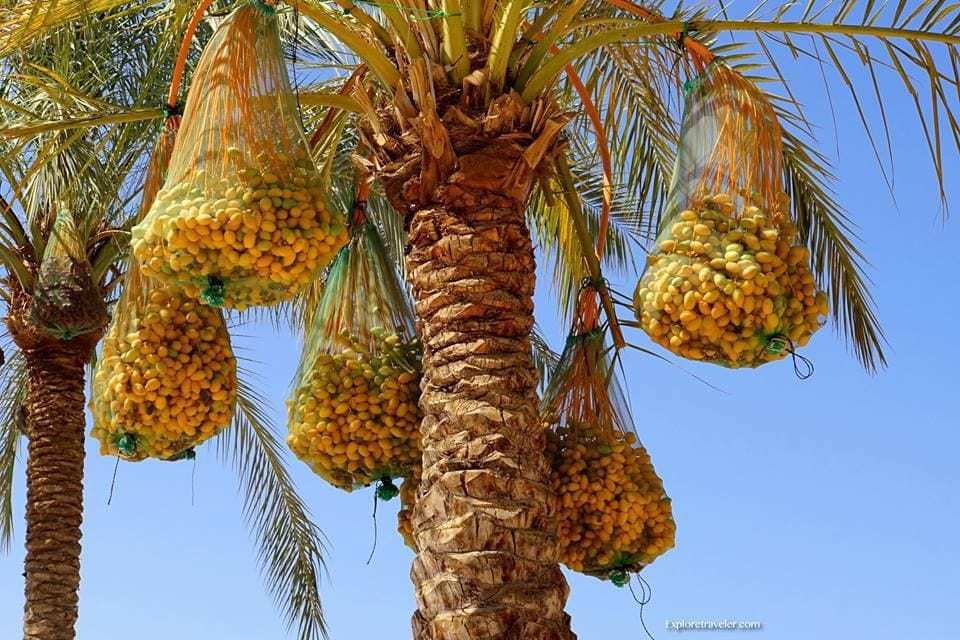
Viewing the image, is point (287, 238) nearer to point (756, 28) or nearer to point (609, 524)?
point (609, 524)

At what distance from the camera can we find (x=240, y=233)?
385 centimetres

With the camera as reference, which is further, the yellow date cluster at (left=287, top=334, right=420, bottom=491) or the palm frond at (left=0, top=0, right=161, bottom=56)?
the palm frond at (left=0, top=0, right=161, bottom=56)

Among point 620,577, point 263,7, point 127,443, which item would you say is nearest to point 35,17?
point 263,7

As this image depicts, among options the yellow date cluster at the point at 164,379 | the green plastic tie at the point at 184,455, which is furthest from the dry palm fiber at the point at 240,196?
the green plastic tie at the point at 184,455

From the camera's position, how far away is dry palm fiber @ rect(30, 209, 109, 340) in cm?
863

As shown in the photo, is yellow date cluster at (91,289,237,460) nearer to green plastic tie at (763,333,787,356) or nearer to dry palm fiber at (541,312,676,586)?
dry palm fiber at (541,312,676,586)

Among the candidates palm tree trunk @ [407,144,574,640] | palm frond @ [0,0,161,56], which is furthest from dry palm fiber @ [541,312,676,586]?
palm frond @ [0,0,161,56]

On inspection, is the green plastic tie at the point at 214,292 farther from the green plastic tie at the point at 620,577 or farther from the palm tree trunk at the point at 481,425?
the green plastic tie at the point at 620,577

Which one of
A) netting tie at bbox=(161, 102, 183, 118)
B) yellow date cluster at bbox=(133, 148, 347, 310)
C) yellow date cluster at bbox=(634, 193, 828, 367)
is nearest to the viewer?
yellow date cluster at bbox=(133, 148, 347, 310)

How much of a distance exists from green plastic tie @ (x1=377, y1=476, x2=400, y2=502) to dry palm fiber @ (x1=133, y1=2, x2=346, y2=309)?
898mm

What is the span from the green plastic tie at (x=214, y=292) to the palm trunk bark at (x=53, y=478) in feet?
16.8

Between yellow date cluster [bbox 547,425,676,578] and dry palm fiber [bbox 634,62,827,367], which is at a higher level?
dry palm fiber [bbox 634,62,827,367]

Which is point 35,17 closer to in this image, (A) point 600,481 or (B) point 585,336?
(B) point 585,336

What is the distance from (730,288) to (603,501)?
3.47ft
